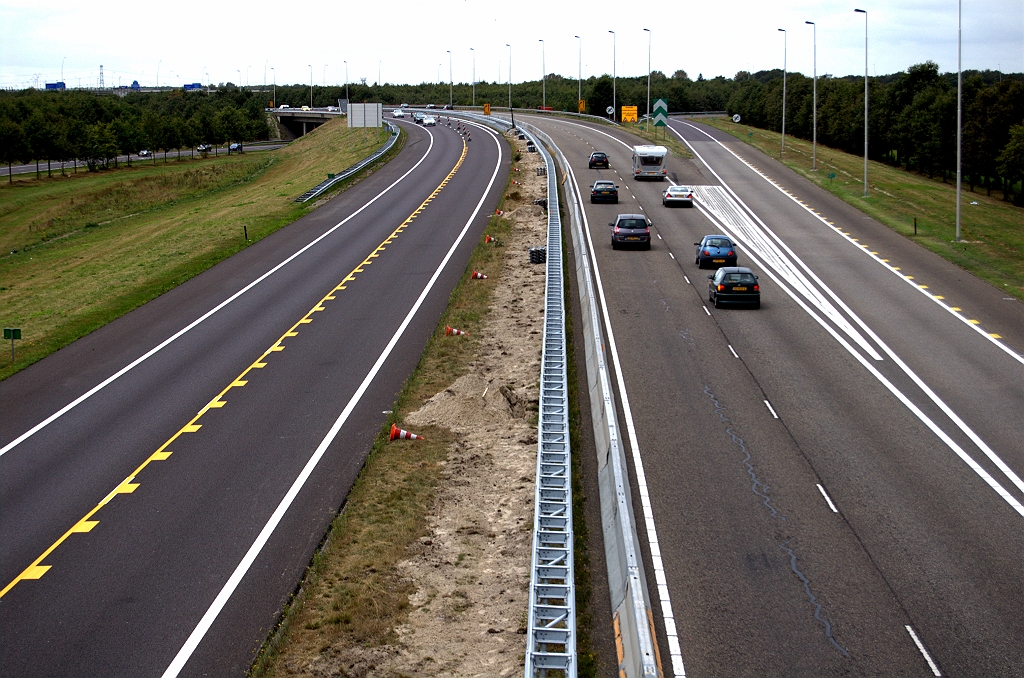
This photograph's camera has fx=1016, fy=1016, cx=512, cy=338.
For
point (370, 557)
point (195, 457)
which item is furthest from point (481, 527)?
point (195, 457)

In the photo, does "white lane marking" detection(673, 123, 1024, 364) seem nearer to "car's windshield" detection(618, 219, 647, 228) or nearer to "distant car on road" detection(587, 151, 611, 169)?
"car's windshield" detection(618, 219, 647, 228)

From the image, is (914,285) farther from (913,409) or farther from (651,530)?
(651,530)

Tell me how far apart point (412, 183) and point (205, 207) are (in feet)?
44.7

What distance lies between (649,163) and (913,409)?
152 feet

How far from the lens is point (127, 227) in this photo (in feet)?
204

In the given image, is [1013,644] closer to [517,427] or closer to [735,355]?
[517,427]

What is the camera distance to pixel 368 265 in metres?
41.0

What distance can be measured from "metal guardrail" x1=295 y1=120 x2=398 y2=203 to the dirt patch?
3239 cm

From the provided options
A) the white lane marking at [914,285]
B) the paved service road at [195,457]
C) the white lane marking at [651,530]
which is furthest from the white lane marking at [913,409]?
the paved service road at [195,457]

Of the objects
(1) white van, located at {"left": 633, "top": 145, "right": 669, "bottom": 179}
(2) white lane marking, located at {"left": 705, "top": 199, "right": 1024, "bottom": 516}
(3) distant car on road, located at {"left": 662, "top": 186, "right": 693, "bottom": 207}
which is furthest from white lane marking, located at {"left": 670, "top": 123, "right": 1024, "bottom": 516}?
(1) white van, located at {"left": 633, "top": 145, "right": 669, "bottom": 179}

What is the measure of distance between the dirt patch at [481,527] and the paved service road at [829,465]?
80.6 inches

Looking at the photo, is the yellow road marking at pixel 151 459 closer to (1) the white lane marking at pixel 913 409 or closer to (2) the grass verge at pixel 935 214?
(1) the white lane marking at pixel 913 409

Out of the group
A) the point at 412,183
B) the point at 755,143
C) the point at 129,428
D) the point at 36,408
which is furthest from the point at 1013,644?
the point at 755,143

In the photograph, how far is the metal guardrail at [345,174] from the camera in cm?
6013
